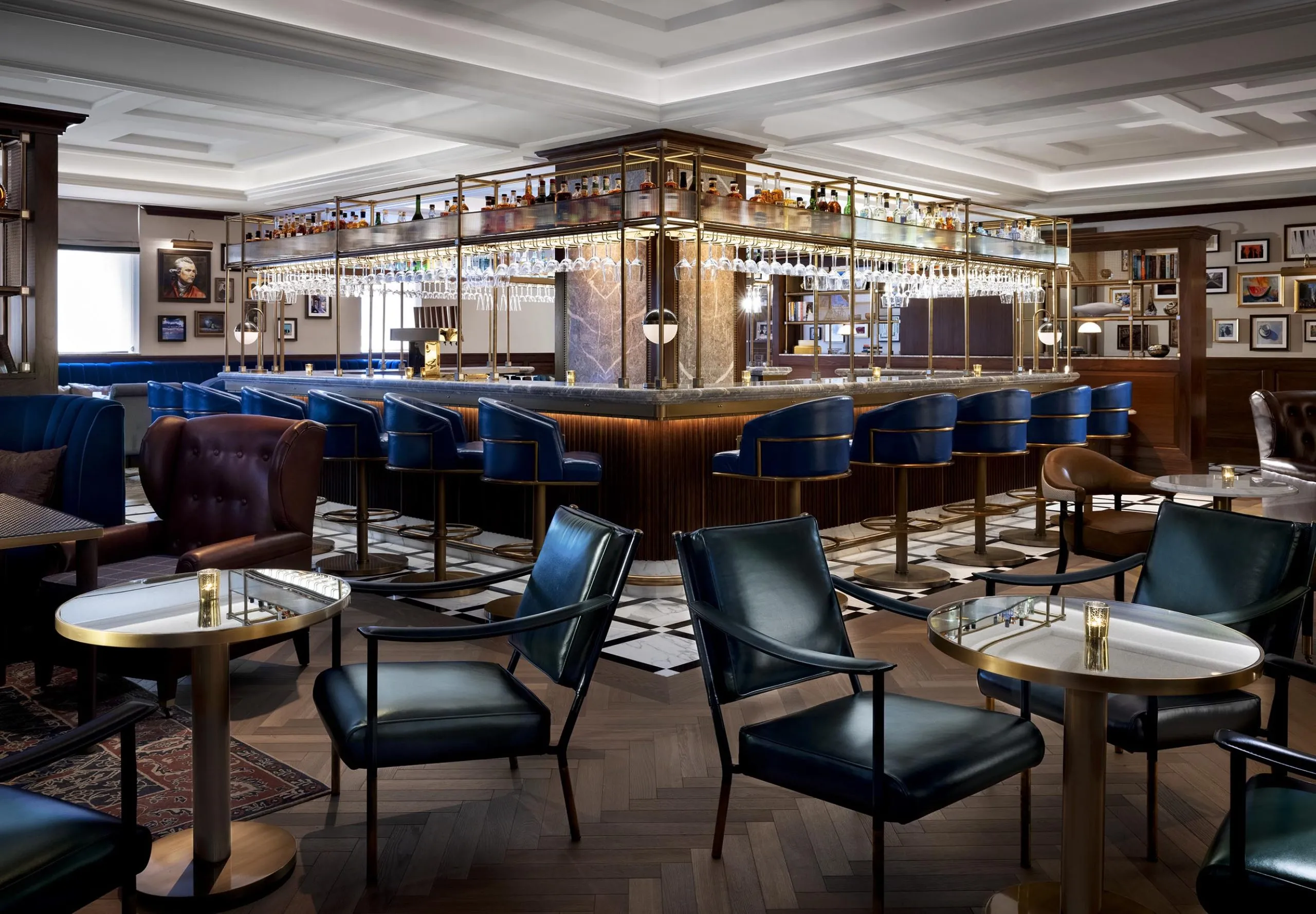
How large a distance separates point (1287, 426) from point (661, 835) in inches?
240

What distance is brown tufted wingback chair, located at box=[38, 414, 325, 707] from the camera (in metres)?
4.37

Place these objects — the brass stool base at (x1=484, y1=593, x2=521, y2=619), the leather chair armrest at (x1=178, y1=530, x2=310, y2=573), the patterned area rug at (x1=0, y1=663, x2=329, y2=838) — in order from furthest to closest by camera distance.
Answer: the brass stool base at (x1=484, y1=593, x2=521, y2=619) → the leather chair armrest at (x1=178, y1=530, x2=310, y2=573) → the patterned area rug at (x1=0, y1=663, x2=329, y2=838)

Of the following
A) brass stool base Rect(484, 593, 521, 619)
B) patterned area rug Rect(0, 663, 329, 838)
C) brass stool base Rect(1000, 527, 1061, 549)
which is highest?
brass stool base Rect(1000, 527, 1061, 549)

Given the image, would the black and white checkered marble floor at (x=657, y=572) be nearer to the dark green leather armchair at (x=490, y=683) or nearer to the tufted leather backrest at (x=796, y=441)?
the tufted leather backrest at (x=796, y=441)

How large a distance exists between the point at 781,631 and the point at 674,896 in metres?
0.73

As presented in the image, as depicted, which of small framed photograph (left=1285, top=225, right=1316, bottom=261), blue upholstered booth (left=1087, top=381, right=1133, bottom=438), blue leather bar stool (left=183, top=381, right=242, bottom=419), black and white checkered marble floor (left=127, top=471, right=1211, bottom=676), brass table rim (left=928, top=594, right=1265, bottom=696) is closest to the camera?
brass table rim (left=928, top=594, right=1265, bottom=696)

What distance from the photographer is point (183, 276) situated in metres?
13.6

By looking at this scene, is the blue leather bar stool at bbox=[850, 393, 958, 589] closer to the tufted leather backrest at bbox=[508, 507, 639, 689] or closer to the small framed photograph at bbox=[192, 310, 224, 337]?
the tufted leather backrest at bbox=[508, 507, 639, 689]

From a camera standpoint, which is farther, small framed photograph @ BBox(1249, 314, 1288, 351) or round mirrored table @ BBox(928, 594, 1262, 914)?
small framed photograph @ BBox(1249, 314, 1288, 351)

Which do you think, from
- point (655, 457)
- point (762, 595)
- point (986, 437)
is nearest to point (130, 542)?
point (655, 457)

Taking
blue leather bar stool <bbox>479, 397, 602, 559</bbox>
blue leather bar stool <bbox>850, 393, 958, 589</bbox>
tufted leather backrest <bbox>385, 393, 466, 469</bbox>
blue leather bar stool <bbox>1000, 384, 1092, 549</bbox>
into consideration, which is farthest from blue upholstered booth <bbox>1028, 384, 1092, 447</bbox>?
tufted leather backrest <bbox>385, 393, 466, 469</bbox>

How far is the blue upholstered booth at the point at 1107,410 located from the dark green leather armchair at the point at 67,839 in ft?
24.1

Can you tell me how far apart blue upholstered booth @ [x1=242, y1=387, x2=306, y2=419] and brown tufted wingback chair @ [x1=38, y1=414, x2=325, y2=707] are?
1.85 meters

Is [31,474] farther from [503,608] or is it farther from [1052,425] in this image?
[1052,425]
